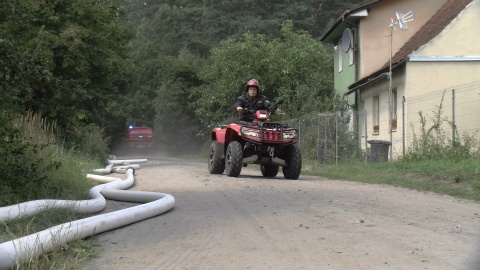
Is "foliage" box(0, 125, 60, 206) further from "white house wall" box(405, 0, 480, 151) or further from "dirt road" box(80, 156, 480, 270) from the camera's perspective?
"white house wall" box(405, 0, 480, 151)

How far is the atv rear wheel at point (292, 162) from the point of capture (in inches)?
565

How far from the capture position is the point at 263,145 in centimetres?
1417

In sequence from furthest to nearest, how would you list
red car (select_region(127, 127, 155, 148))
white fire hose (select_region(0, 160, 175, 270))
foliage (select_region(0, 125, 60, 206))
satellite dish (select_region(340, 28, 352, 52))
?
red car (select_region(127, 127, 155, 148))
satellite dish (select_region(340, 28, 352, 52))
foliage (select_region(0, 125, 60, 206))
white fire hose (select_region(0, 160, 175, 270))

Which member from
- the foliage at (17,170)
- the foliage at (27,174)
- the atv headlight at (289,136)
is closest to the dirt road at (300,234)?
the foliage at (27,174)

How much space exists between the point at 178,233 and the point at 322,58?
29.8 meters

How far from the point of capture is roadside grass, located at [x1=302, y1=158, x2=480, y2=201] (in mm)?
11367

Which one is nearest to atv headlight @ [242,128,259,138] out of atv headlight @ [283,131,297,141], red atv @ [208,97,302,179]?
red atv @ [208,97,302,179]

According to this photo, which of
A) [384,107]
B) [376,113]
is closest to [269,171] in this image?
[384,107]

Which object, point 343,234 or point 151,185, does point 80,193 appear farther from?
point 343,234

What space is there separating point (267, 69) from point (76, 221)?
28.7 meters

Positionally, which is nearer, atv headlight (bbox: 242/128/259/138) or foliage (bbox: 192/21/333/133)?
atv headlight (bbox: 242/128/259/138)

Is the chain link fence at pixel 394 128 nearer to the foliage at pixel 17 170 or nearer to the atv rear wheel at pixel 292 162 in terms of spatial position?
the atv rear wheel at pixel 292 162

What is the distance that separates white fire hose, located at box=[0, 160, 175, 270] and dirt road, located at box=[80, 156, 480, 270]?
0.40 feet

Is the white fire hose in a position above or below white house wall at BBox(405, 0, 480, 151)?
below
